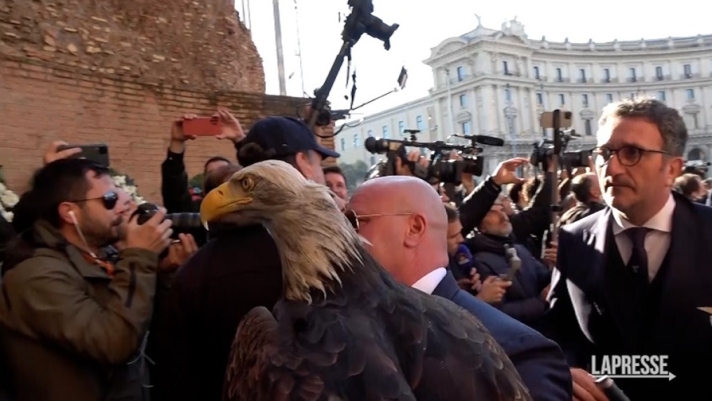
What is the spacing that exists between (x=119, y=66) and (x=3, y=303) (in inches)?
328

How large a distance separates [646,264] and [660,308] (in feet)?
0.69

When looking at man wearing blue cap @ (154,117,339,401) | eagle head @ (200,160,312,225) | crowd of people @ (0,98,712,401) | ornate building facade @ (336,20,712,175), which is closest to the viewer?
eagle head @ (200,160,312,225)

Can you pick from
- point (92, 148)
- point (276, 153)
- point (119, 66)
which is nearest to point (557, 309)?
point (276, 153)

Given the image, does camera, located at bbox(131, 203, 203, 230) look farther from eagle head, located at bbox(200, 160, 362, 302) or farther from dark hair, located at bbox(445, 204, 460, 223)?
dark hair, located at bbox(445, 204, 460, 223)

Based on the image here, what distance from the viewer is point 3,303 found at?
2932 mm

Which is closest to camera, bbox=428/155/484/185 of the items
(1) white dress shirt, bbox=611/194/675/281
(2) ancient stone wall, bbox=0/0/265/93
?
(1) white dress shirt, bbox=611/194/675/281

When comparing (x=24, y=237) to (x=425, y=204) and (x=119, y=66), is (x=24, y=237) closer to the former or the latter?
(x=425, y=204)

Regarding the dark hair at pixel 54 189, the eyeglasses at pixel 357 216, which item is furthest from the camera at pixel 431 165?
the eyeglasses at pixel 357 216

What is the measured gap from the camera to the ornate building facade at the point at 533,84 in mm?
65562

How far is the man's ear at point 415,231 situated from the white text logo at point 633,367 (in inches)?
48.8

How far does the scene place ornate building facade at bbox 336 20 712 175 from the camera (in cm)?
6556

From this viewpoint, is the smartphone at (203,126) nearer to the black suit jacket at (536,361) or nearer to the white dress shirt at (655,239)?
the white dress shirt at (655,239)

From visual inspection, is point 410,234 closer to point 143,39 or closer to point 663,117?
point 663,117

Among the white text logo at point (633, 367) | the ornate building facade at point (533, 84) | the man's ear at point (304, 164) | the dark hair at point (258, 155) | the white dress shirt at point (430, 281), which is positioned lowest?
the white text logo at point (633, 367)
